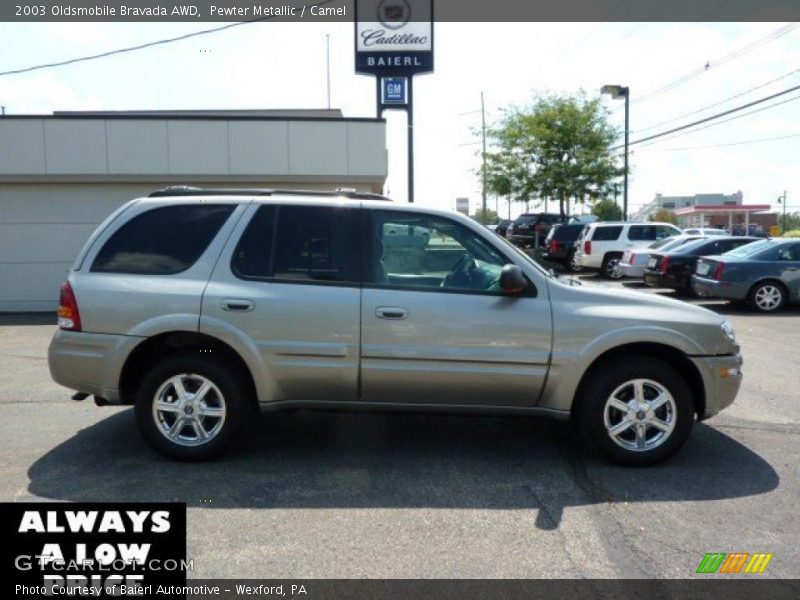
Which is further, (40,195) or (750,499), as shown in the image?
(40,195)

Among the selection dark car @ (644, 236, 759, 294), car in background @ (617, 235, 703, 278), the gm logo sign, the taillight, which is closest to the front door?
the gm logo sign

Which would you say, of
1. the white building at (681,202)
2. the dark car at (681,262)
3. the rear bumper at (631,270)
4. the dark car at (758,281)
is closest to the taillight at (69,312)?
the dark car at (758,281)

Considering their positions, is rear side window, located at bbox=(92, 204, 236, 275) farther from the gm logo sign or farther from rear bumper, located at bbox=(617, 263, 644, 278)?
rear bumper, located at bbox=(617, 263, 644, 278)

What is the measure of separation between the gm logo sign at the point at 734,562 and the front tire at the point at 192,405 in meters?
3.02

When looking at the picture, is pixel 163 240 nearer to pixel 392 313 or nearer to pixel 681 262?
pixel 392 313

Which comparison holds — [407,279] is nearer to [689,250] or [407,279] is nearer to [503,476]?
[503,476]

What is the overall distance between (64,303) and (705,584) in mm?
4368

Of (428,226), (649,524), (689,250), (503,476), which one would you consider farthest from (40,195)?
(689,250)

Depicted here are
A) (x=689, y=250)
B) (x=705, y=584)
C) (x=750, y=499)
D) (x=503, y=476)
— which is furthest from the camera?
(x=689, y=250)

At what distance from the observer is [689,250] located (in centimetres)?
1631

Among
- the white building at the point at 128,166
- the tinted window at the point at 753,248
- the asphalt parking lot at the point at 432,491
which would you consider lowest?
the asphalt parking lot at the point at 432,491

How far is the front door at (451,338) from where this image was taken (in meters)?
4.84

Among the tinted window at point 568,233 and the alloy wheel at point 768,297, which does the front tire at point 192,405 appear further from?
the tinted window at point 568,233

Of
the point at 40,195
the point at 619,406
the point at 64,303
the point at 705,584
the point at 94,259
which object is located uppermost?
the point at 40,195
